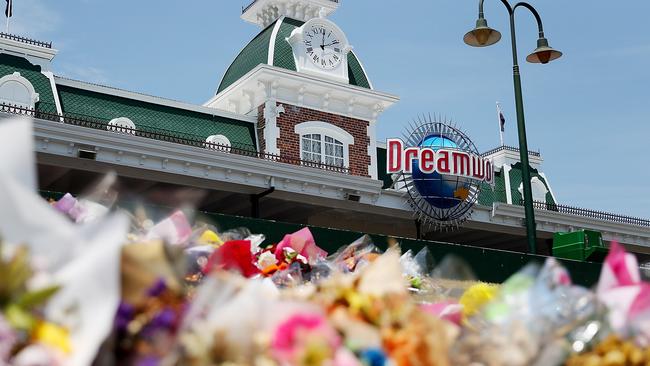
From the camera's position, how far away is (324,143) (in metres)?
27.7

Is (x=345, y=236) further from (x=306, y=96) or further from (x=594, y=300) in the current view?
(x=306, y=96)

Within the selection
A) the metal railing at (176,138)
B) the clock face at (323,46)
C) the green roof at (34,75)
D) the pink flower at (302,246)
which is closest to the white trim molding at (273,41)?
the clock face at (323,46)

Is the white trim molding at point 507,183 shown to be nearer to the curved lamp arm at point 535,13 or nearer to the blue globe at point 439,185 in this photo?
the blue globe at point 439,185

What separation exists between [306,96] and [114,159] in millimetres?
9302

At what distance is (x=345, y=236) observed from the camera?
845cm

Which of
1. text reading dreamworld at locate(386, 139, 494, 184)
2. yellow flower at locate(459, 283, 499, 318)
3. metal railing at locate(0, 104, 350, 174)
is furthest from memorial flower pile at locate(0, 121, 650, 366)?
text reading dreamworld at locate(386, 139, 494, 184)

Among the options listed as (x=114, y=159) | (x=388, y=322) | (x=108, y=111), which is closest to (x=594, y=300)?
(x=388, y=322)

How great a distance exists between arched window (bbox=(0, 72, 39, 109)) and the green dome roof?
806cm

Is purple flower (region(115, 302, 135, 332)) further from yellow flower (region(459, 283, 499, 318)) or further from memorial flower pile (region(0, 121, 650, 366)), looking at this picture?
yellow flower (region(459, 283, 499, 318))

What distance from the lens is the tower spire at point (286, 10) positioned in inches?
1212

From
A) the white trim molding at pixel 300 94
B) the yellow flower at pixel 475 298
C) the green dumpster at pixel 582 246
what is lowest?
the yellow flower at pixel 475 298

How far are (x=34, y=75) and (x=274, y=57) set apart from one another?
26.2 ft

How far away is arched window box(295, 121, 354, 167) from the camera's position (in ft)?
89.2

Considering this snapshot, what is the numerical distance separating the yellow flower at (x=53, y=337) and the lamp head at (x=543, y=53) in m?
14.2
